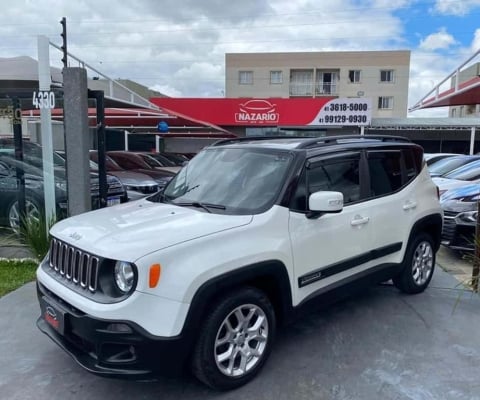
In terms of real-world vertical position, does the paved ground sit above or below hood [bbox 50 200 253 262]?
below

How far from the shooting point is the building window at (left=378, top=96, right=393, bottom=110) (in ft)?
149

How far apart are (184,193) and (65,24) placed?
11.0 meters

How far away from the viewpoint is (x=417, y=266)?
490 cm

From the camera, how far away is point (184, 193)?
Result: 395 centimetres

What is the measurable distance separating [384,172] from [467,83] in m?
8.44

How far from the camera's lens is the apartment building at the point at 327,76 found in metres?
45.2

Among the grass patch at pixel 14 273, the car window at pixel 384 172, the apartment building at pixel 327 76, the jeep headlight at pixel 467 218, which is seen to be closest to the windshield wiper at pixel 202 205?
the car window at pixel 384 172

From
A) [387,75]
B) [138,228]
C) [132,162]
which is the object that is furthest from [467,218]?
[387,75]

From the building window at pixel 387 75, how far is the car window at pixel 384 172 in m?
44.8

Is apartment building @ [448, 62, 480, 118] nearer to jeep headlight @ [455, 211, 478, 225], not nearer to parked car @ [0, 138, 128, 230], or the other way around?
jeep headlight @ [455, 211, 478, 225]

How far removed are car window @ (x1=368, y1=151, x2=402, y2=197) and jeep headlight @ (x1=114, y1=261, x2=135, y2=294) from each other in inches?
98.6

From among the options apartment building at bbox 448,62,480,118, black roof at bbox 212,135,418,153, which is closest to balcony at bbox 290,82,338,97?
apartment building at bbox 448,62,480,118

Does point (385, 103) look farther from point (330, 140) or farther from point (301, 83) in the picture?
point (330, 140)

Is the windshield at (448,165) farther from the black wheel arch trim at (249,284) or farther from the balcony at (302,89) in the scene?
the balcony at (302,89)
